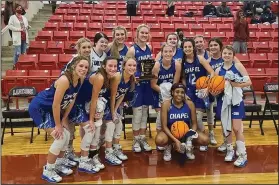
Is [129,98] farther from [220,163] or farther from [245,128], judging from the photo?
[245,128]

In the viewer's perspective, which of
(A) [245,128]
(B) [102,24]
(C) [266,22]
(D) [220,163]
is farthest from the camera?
(C) [266,22]

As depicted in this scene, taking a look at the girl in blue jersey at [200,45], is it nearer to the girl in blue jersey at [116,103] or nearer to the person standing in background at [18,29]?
the girl in blue jersey at [116,103]

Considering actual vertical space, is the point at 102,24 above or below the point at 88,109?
above

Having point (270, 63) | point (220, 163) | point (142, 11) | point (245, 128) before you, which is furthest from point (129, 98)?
point (142, 11)

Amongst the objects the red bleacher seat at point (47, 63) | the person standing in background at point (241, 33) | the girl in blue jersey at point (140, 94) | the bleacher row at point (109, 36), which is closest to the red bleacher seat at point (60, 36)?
the bleacher row at point (109, 36)

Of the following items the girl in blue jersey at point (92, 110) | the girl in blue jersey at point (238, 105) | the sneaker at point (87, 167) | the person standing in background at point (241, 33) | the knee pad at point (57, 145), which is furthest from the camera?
the person standing in background at point (241, 33)

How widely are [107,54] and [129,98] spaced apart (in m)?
0.49

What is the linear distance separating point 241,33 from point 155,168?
401cm

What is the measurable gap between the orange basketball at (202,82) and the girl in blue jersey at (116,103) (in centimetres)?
62

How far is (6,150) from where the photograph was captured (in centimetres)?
369

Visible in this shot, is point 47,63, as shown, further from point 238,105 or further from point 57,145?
point 238,105

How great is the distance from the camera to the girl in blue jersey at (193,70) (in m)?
3.38

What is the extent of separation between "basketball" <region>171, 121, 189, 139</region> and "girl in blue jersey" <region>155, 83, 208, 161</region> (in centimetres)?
4

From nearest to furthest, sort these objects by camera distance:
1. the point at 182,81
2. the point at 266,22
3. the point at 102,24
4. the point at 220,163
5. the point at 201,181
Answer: the point at 201,181, the point at 220,163, the point at 182,81, the point at 102,24, the point at 266,22
